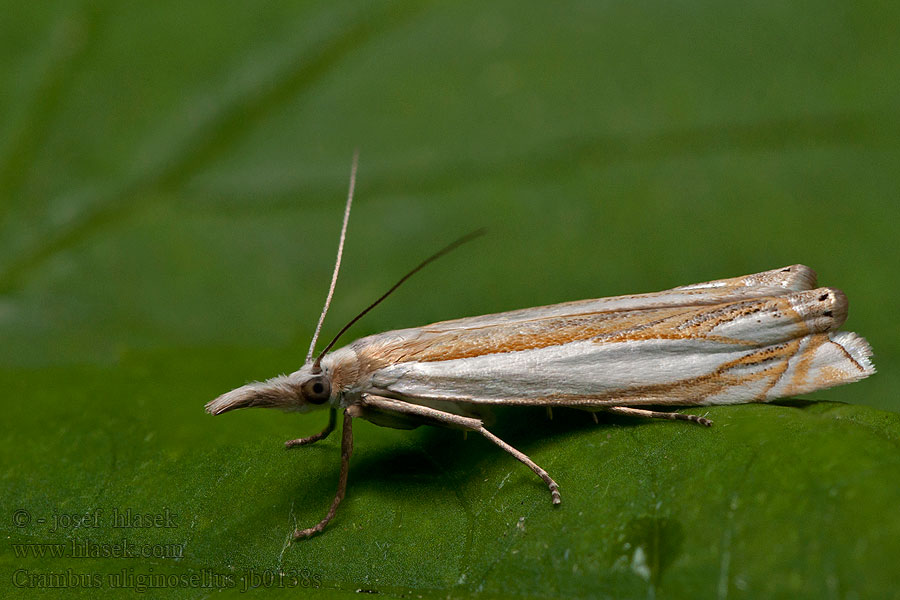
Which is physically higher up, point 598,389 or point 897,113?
point 897,113

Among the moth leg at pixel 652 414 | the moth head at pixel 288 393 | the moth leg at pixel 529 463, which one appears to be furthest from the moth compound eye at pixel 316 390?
the moth leg at pixel 652 414

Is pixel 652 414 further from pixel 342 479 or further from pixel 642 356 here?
pixel 342 479

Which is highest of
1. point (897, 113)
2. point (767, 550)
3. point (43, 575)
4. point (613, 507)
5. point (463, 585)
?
point (897, 113)

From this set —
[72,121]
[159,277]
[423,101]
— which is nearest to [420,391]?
[159,277]

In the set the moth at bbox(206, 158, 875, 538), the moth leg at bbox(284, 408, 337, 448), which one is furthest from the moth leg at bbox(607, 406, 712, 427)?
the moth leg at bbox(284, 408, 337, 448)

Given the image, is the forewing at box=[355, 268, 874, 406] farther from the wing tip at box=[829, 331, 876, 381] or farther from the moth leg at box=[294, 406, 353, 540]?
the moth leg at box=[294, 406, 353, 540]

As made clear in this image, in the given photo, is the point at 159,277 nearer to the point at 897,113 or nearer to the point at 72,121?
the point at 72,121

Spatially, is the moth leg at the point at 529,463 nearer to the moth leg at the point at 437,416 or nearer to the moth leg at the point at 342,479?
the moth leg at the point at 437,416
